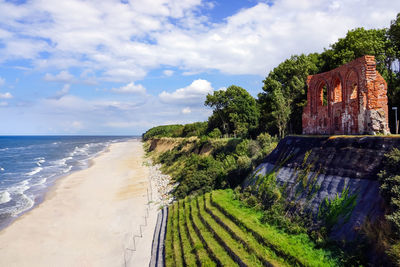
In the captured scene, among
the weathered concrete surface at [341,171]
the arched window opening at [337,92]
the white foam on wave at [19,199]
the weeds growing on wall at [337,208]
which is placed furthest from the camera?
the white foam on wave at [19,199]

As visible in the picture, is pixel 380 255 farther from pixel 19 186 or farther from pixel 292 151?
pixel 19 186

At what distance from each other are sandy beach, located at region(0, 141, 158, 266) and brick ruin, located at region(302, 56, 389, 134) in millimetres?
18303

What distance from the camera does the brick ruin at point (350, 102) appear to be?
18000 mm

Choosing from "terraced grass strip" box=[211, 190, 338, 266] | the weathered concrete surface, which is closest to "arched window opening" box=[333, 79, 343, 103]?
the weathered concrete surface

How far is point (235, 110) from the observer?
165 feet

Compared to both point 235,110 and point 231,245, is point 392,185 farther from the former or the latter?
point 235,110

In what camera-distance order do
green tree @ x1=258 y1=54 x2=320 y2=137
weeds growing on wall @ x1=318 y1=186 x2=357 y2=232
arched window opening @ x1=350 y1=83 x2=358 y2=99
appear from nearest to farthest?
weeds growing on wall @ x1=318 y1=186 x2=357 y2=232 < arched window opening @ x1=350 y1=83 x2=358 y2=99 < green tree @ x1=258 y1=54 x2=320 y2=137

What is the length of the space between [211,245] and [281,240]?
4.12 metres

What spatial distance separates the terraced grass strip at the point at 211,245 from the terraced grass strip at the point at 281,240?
194 centimetres

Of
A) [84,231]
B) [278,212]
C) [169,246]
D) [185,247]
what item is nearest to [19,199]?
[84,231]

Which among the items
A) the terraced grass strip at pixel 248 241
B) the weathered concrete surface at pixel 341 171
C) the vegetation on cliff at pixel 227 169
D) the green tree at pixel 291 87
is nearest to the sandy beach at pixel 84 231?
the vegetation on cliff at pixel 227 169

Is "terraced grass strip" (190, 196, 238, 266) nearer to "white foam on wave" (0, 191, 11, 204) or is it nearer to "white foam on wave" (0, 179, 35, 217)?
"white foam on wave" (0, 179, 35, 217)

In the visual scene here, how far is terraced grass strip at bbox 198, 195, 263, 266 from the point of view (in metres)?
12.7

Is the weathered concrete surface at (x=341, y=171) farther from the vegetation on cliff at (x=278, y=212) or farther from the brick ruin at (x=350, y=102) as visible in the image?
the brick ruin at (x=350, y=102)
